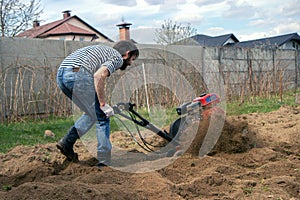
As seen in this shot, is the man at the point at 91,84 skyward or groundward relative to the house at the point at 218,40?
groundward

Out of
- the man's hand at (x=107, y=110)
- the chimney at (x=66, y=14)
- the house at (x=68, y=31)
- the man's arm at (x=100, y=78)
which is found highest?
the chimney at (x=66, y=14)

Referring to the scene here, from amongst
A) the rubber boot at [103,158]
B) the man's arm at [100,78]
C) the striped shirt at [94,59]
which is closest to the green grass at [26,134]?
the rubber boot at [103,158]

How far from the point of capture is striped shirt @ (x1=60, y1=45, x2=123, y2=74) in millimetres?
4155

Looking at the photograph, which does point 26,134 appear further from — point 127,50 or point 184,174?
point 184,174

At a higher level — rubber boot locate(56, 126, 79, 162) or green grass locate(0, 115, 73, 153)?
rubber boot locate(56, 126, 79, 162)

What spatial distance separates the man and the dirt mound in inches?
11.5

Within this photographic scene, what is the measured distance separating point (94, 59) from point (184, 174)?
1.43 meters

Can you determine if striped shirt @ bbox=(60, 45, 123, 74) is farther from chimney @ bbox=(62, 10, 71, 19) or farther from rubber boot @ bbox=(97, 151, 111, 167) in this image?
chimney @ bbox=(62, 10, 71, 19)

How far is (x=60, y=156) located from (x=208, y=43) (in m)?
30.9

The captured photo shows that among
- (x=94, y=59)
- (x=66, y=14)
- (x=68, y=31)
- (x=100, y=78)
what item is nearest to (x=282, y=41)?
(x=68, y=31)

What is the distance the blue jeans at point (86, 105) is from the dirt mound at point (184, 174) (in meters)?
0.25

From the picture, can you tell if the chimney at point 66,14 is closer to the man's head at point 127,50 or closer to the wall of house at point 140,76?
the wall of house at point 140,76

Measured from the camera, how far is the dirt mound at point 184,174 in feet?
10.2

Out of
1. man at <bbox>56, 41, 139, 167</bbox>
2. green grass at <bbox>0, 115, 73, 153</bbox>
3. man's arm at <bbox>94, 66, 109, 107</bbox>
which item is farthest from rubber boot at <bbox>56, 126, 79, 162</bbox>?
green grass at <bbox>0, 115, 73, 153</bbox>
